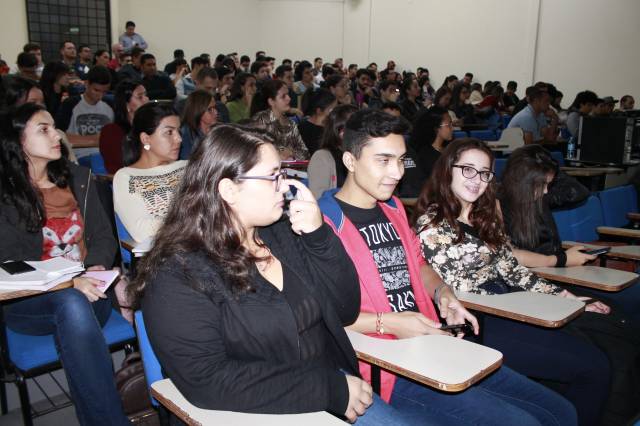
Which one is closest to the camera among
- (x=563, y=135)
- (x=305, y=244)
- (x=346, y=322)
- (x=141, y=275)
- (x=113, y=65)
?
(x=141, y=275)

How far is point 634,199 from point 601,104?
14.7 ft

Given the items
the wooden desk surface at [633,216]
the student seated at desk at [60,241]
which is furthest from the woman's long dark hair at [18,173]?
the wooden desk surface at [633,216]

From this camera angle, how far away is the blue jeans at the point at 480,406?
1.56 meters

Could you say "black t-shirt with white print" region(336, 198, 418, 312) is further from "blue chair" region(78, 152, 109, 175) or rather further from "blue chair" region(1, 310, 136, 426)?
"blue chair" region(78, 152, 109, 175)

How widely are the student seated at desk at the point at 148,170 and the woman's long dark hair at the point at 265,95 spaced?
7.44 feet

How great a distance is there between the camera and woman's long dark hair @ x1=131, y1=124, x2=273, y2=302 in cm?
Result: 133

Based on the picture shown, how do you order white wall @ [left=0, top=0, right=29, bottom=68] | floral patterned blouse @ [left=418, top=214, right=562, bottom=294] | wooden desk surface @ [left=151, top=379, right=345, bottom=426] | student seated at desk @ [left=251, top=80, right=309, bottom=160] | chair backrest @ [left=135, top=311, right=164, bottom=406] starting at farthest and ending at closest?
white wall @ [left=0, top=0, right=29, bottom=68] < student seated at desk @ [left=251, top=80, right=309, bottom=160] < floral patterned blouse @ [left=418, top=214, right=562, bottom=294] < chair backrest @ [left=135, top=311, right=164, bottom=406] < wooden desk surface @ [left=151, top=379, right=345, bottom=426]

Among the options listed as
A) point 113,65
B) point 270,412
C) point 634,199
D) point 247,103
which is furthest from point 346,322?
point 113,65

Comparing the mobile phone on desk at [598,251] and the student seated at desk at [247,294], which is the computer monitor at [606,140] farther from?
the student seated at desk at [247,294]

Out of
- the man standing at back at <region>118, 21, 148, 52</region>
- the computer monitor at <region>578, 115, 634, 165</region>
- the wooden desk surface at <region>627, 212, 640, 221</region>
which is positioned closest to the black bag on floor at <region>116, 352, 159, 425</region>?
the wooden desk surface at <region>627, 212, 640, 221</region>

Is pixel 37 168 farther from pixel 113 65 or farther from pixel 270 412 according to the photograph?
pixel 113 65

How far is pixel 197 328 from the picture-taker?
1238 millimetres

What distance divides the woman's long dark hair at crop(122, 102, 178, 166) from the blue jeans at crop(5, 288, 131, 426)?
110 centimetres

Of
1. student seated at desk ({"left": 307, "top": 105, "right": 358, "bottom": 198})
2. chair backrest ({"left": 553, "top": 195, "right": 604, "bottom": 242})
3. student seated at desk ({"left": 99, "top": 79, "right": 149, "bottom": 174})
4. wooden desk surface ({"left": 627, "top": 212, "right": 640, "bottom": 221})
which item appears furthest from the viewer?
student seated at desk ({"left": 99, "top": 79, "right": 149, "bottom": 174})
